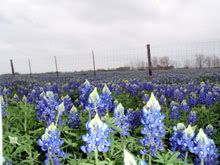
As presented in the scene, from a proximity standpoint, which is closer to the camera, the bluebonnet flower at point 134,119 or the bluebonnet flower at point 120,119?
the bluebonnet flower at point 120,119

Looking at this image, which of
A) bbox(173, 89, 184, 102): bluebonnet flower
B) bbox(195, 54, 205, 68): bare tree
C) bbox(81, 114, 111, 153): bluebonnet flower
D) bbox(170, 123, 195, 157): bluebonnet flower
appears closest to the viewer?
bbox(81, 114, 111, 153): bluebonnet flower

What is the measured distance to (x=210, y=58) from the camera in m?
25.3

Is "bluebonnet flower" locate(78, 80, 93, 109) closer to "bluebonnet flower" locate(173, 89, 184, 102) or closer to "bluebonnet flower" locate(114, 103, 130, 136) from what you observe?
"bluebonnet flower" locate(114, 103, 130, 136)

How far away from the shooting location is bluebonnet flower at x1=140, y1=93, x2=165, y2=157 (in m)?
2.71

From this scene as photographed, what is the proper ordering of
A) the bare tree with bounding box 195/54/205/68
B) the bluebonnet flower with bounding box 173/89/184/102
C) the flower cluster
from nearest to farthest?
the flower cluster → the bluebonnet flower with bounding box 173/89/184/102 → the bare tree with bounding box 195/54/205/68

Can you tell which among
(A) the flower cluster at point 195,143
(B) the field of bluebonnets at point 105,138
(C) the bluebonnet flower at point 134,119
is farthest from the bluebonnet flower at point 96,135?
(C) the bluebonnet flower at point 134,119

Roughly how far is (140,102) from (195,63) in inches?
796

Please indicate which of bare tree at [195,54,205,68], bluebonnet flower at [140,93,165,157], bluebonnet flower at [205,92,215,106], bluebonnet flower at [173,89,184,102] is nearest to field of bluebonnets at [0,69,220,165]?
bluebonnet flower at [140,93,165,157]

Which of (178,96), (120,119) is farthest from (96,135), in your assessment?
(178,96)

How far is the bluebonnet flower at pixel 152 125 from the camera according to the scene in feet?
8.91

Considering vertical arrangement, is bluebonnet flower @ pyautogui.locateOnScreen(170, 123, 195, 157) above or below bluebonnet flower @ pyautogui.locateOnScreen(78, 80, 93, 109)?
below

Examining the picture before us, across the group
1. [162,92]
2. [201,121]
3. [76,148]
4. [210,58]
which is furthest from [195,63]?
[76,148]

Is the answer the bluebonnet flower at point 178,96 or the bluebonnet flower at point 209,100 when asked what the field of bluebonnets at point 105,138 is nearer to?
the bluebonnet flower at point 209,100

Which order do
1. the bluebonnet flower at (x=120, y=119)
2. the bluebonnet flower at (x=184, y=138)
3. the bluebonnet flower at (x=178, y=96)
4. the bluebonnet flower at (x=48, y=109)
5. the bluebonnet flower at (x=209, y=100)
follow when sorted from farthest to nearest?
the bluebonnet flower at (x=178, y=96)
the bluebonnet flower at (x=209, y=100)
the bluebonnet flower at (x=48, y=109)
the bluebonnet flower at (x=120, y=119)
the bluebonnet flower at (x=184, y=138)
